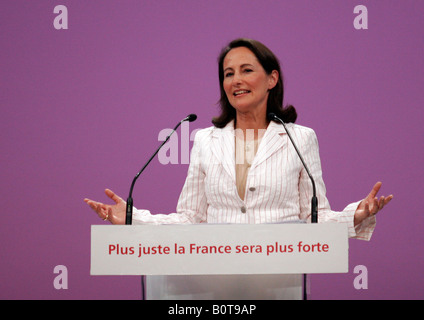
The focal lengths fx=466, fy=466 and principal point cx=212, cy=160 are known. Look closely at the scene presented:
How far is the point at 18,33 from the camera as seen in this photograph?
2658 millimetres

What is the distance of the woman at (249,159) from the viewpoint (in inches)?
71.4

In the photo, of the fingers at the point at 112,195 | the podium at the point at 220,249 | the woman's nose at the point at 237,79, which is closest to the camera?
the podium at the point at 220,249

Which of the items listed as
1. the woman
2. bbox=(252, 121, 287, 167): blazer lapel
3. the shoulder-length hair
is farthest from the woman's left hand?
the shoulder-length hair

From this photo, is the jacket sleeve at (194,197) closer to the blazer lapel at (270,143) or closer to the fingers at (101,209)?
the blazer lapel at (270,143)

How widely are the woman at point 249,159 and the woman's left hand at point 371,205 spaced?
14 cm

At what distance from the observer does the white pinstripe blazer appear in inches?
71.2

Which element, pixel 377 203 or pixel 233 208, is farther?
pixel 233 208

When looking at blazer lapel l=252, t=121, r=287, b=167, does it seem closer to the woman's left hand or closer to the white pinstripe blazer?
the white pinstripe blazer

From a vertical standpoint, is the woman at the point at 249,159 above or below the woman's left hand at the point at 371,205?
above

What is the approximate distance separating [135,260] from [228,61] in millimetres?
1055

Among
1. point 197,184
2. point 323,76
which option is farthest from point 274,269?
point 323,76

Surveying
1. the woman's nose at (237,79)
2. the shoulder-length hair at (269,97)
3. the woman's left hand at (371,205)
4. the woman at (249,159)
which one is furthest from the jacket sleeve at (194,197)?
the woman's left hand at (371,205)

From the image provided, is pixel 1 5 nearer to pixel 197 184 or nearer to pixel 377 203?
pixel 197 184

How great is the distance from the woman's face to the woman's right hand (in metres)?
0.67
